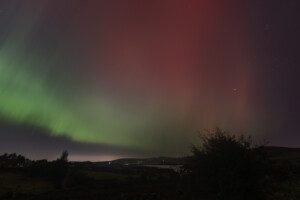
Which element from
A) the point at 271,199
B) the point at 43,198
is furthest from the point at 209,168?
the point at 43,198

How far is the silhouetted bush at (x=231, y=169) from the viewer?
32969mm

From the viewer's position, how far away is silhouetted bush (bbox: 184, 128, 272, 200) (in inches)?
1298

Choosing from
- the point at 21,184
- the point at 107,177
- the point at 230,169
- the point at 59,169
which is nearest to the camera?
the point at 230,169

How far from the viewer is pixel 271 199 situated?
37625 mm

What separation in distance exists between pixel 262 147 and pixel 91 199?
40.4 m

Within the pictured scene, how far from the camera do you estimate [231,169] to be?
3341cm

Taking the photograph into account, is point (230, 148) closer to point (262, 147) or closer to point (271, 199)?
point (262, 147)

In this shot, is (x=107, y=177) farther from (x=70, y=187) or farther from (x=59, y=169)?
(x=70, y=187)

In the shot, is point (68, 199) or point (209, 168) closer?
point (209, 168)

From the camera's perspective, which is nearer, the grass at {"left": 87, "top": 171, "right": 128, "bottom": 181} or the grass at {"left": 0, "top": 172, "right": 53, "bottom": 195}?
the grass at {"left": 0, "top": 172, "right": 53, "bottom": 195}

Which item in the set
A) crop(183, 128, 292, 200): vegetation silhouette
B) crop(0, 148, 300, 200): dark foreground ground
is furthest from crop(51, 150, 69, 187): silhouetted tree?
crop(183, 128, 292, 200): vegetation silhouette

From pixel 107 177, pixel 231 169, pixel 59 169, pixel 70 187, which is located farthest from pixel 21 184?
pixel 231 169

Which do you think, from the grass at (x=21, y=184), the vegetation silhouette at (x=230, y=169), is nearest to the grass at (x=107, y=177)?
the grass at (x=21, y=184)

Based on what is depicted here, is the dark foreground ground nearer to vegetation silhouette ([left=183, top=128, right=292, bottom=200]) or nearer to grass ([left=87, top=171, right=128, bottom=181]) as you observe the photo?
grass ([left=87, top=171, right=128, bottom=181])
